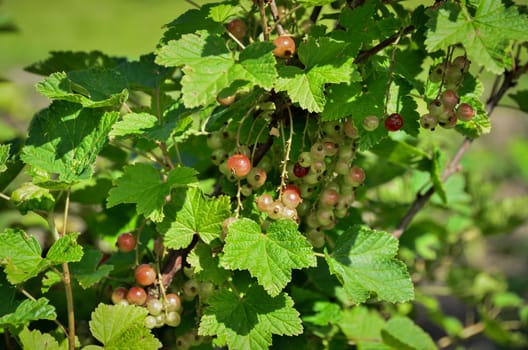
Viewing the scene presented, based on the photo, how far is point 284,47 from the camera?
0.96 m

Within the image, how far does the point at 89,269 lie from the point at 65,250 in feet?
0.42

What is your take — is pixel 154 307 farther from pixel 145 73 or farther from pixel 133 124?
pixel 145 73

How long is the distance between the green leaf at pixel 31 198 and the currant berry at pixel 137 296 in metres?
0.21

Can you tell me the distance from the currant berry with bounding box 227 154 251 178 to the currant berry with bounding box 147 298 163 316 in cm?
26

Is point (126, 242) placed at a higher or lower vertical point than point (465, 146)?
higher

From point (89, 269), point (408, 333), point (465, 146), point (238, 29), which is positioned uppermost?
point (238, 29)

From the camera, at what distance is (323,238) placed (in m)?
1.15

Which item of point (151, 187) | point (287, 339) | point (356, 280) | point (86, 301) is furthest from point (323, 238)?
point (86, 301)

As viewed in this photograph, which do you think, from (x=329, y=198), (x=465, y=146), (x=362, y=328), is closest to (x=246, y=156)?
(x=329, y=198)

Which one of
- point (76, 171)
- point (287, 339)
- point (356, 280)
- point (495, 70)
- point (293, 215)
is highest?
point (495, 70)

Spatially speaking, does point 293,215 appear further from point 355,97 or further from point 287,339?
point 287,339

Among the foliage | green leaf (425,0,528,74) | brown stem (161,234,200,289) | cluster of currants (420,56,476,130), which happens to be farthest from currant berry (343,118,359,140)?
brown stem (161,234,200,289)

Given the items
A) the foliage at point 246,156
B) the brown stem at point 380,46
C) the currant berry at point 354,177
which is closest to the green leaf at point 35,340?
the foliage at point 246,156

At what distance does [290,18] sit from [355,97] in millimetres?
223
